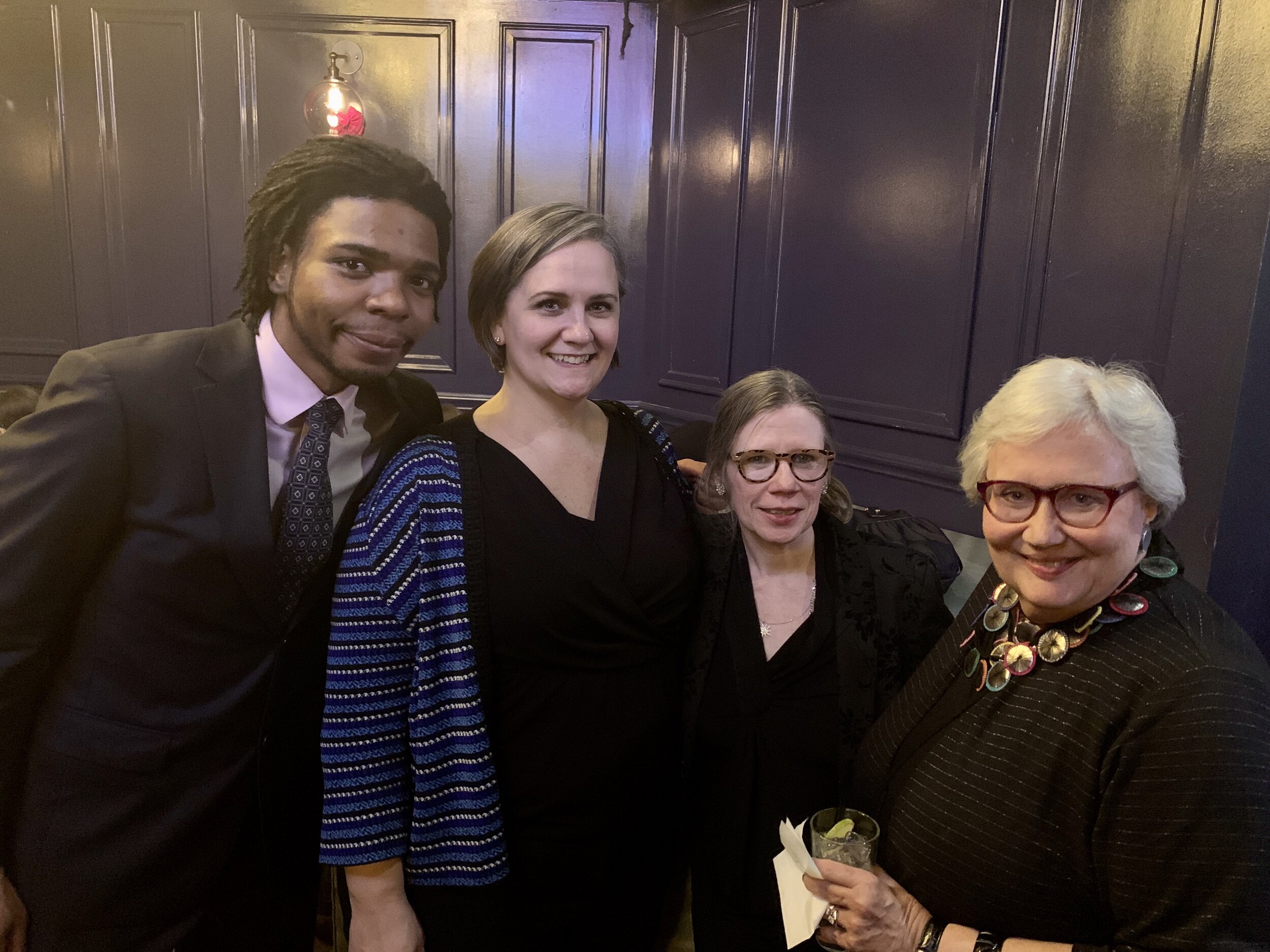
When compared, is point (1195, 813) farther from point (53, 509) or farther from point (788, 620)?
point (53, 509)

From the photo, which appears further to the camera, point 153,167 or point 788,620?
point 153,167

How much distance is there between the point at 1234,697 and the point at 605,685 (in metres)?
0.90

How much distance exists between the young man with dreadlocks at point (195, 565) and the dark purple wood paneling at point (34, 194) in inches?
122

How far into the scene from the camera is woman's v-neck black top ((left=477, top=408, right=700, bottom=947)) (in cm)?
147

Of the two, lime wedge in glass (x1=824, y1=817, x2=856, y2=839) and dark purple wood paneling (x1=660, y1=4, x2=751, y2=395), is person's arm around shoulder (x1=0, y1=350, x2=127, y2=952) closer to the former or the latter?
lime wedge in glass (x1=824, y1=817, x2=856, y2=839)

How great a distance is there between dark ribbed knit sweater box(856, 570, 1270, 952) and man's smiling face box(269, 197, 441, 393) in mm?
Answer: 1123

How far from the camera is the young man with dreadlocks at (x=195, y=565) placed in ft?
4.54

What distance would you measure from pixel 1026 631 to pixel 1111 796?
26 cm

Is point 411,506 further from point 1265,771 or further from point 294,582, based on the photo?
point 1265,771

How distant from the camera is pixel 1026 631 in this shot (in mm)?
1287

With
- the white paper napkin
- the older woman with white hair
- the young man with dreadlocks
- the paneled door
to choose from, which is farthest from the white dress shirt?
the paneled door

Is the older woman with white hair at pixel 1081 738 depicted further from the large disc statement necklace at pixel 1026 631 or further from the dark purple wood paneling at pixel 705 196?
the dark purple wood paneling at pixel 705 196

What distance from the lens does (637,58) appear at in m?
3.68

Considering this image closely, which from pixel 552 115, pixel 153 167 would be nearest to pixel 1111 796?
pixel 552 115
